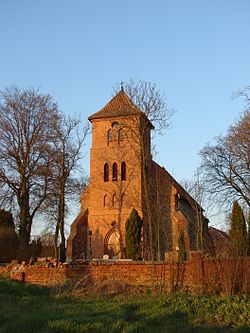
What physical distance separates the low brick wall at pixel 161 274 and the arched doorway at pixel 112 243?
15.4 meters

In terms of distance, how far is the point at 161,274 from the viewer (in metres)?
14.3

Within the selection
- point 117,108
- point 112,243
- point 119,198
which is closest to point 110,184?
point 119,198

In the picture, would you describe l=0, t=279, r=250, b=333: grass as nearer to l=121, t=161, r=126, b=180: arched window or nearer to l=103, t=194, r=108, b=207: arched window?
l=103, t=194, r=108, b=207: arched window

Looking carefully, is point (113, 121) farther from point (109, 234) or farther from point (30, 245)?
point (30, 245)

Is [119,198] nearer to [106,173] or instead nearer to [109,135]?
[106,173]

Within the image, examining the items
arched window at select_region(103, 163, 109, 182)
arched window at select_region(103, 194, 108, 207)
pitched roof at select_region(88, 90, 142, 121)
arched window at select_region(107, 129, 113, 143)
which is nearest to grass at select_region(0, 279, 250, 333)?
arched window at select_region(103, 194, 108, 207)

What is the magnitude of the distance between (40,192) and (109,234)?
18.3 feet

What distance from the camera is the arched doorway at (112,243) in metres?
30.8

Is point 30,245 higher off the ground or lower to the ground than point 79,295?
higher

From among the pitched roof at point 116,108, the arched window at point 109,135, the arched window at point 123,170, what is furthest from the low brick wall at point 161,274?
the arched window at point 109,135

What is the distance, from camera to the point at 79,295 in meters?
12.8

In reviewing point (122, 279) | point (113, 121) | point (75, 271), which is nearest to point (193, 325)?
point (122, 279)

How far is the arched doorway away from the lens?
30.8 meters

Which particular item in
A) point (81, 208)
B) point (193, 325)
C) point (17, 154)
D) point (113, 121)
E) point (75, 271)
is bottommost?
point (193, 325)
